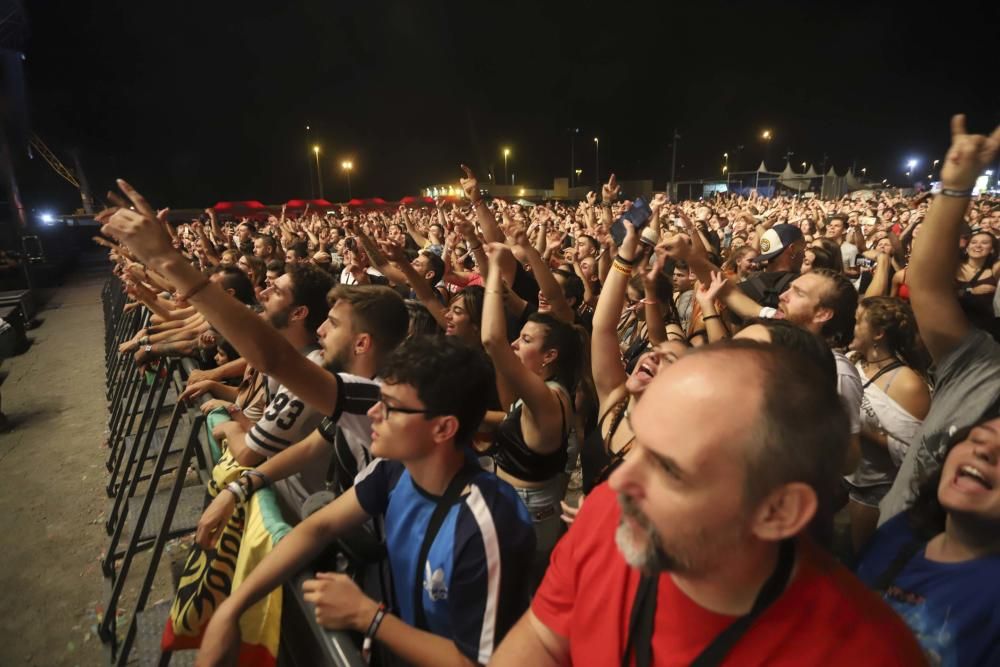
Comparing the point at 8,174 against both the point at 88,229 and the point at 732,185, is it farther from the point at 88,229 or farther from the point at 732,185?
the point at 732,185

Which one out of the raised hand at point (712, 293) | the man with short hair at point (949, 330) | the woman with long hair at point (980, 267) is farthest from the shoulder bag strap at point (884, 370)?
the woman with long hair at point (980, 267)

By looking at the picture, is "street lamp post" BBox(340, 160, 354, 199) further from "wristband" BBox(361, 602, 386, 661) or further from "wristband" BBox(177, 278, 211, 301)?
"wristband" BBox(361, 602, 386, 661)

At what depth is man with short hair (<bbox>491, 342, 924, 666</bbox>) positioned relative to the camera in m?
1.01

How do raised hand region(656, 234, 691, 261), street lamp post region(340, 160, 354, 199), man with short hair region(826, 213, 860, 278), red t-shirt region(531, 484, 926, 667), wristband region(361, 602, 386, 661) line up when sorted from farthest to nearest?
street lamp post region(340, 160, 354, 199) < man with short hair region(826, 213, 860, 278) < raised hand region(656, 234, 691, 261) < wristband region(361, 602, 386, 661) < red t-shirt region(531, 484, 926, 667)

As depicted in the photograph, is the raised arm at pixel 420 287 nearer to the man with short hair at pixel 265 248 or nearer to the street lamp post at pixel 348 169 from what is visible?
the man with short hair at pixel 265 248

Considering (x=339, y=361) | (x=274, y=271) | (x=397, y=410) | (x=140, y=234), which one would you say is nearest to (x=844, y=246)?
(x=274, y=271)

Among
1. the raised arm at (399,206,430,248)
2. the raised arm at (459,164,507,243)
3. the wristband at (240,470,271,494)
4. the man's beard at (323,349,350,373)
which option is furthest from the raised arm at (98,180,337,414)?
the raised arm at (399,206,430,248)

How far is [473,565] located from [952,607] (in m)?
1.35

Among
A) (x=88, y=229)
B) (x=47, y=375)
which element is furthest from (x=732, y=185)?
(x=47, y=375)

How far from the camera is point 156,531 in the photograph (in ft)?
13.2

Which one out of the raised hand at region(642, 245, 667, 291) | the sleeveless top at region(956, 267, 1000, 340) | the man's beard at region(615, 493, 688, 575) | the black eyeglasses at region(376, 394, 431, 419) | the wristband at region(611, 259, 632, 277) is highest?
the wristband at region(611, 259, 632, 277)

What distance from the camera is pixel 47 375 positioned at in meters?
9.37

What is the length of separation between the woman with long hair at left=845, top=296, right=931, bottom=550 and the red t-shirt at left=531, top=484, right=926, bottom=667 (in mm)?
2102

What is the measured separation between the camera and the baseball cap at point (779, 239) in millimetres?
5176
